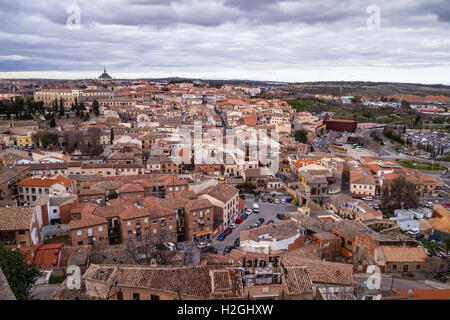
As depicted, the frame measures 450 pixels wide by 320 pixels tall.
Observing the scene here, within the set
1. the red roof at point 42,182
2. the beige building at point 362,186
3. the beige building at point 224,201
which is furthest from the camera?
the beige building at point 362,186

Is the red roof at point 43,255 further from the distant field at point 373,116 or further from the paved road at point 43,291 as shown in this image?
the distant field at point 373,116

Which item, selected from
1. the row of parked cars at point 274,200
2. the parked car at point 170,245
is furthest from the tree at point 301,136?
the parked car at point 170,245

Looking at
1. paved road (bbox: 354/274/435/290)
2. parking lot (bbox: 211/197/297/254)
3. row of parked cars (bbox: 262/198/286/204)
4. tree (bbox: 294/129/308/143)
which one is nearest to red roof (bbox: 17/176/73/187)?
parking lot (bbox: 211/197/297/254)

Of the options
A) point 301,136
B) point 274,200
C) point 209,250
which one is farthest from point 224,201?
point 301,136

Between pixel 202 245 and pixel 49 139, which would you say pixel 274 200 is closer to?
pixel 202 245

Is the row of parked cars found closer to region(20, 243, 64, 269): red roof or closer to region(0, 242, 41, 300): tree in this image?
region(20, 243, 64, 269): red roof
